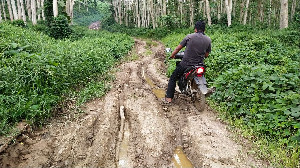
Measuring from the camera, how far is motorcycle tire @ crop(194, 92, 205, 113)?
5.12m

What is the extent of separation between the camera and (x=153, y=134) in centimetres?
412

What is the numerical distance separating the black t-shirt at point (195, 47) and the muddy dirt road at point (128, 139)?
128 cm

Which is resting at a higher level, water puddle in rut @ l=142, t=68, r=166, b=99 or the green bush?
→ the green bush

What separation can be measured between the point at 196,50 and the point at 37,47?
559 centimetres

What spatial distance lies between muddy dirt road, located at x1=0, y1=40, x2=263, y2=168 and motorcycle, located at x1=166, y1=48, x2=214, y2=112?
0.90ft

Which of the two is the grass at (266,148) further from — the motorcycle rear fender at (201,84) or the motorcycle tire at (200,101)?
the motorcycle rear fender at (201,84)

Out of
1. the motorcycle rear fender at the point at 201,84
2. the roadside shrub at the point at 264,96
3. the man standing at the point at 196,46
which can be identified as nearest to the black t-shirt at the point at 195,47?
the man standing at the point at 196,46

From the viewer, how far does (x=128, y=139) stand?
3.94 m

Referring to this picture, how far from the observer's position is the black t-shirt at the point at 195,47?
199 inches

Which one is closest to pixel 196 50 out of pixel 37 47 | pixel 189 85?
pixel 189 85

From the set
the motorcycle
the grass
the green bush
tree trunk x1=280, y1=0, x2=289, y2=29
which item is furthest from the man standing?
the green bush

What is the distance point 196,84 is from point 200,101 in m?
0.44

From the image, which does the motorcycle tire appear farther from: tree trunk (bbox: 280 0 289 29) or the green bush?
the green bush

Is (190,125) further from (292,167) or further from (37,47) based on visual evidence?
(37,47)
